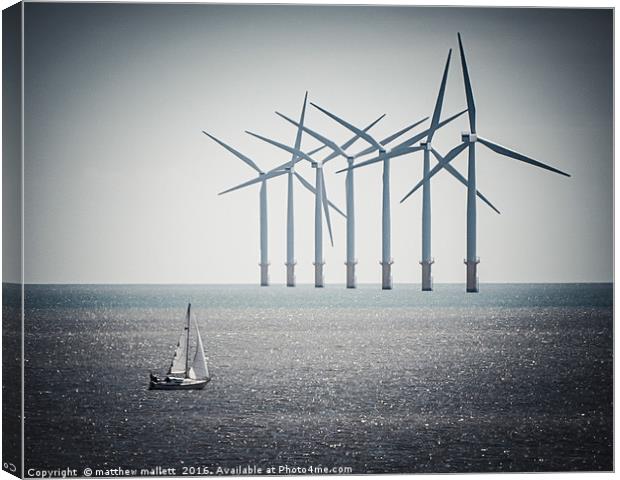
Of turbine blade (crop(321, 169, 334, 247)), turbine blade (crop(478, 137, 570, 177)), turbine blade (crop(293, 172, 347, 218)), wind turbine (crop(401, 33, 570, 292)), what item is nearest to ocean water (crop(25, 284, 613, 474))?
wind turbine (crop(401, 33, 570, 292))

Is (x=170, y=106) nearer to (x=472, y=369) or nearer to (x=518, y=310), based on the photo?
(x=472, y=369)

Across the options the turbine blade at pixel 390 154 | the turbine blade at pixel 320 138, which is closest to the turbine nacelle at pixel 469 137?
the turbine blade at pixel 390 154

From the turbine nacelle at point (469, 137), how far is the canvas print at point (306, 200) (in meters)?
0.03

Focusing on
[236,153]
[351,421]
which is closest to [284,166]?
[236,153]

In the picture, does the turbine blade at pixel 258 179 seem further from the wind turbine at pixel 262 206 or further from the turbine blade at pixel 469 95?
the turbine blade at pixel 469 95

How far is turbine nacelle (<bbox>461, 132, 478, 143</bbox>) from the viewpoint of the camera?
19.7 metres

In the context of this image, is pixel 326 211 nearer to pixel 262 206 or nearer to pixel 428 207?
pixel 262 206

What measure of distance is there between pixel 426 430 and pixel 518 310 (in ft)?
118

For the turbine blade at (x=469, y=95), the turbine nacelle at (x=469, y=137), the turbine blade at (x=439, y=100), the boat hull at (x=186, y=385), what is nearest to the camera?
the turbine blade at (x=469, y=95)

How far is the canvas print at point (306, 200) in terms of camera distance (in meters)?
17.6

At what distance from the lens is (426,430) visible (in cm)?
1844

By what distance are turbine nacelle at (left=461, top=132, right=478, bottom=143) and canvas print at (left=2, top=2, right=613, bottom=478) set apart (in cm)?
3

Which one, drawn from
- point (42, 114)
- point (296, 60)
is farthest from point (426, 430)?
point (42, 114)

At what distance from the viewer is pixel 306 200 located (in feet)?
68.8
